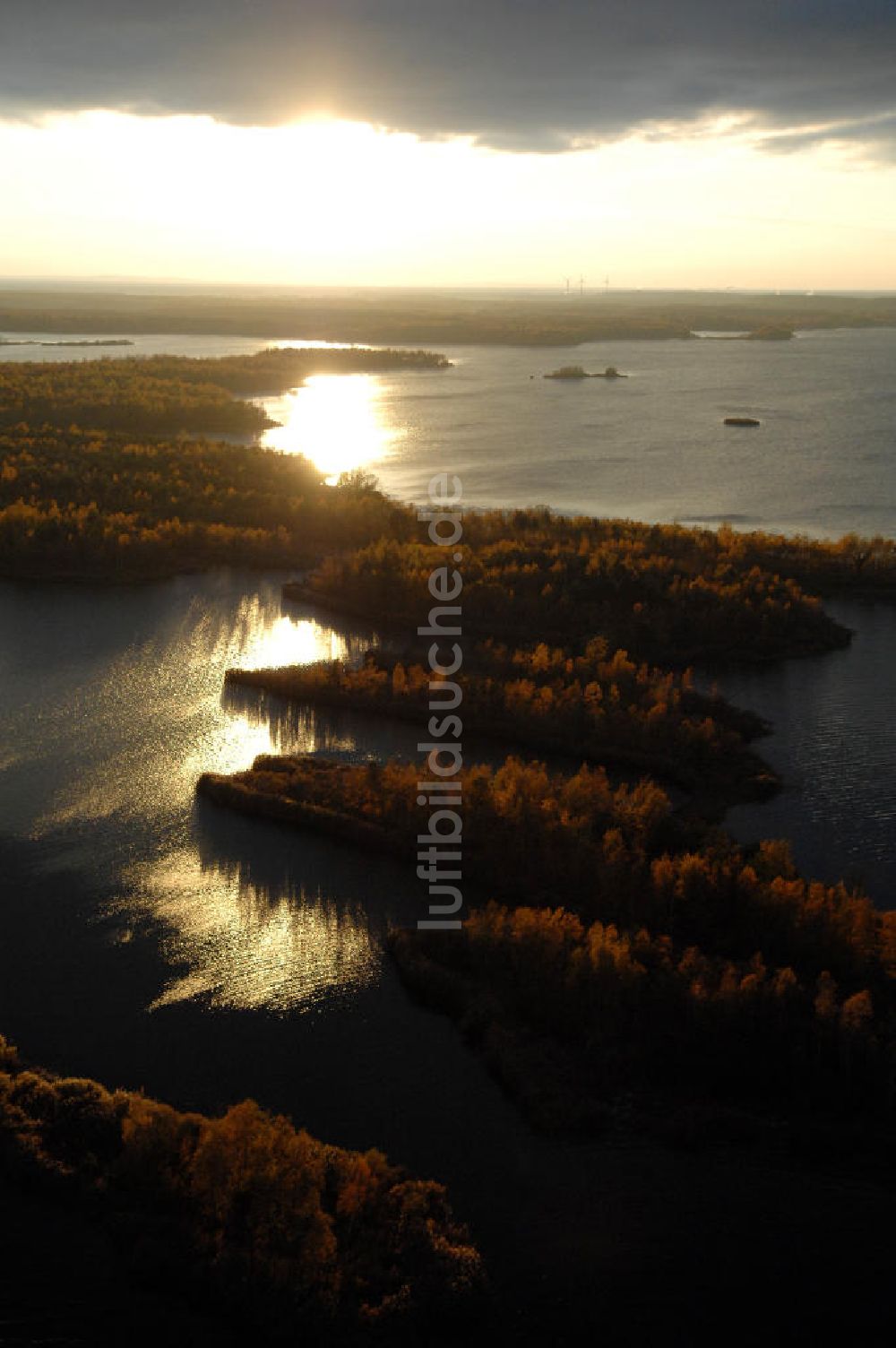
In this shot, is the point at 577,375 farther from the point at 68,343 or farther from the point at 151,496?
the point at 151,496

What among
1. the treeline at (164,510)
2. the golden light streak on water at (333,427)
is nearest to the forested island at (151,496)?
the treeline at (164,510)

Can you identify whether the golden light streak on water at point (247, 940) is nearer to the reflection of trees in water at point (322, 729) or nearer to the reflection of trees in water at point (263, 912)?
the reflection of trees in water at point (263, 912)

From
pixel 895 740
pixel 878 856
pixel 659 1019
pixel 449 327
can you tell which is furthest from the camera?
pixel 449 327

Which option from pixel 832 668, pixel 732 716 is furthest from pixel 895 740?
pixel 832 668

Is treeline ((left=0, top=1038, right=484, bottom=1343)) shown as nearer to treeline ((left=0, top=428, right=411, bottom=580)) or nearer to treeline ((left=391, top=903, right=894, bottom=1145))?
treeline ((left=391, top=903, right=894, bottom=1145))

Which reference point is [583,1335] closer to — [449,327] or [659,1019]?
[659,1019]

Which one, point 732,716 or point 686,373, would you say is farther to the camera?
point 686,373

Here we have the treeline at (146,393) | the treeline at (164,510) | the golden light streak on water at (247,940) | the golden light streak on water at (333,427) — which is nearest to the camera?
the golden light streak on water at (247,940)
